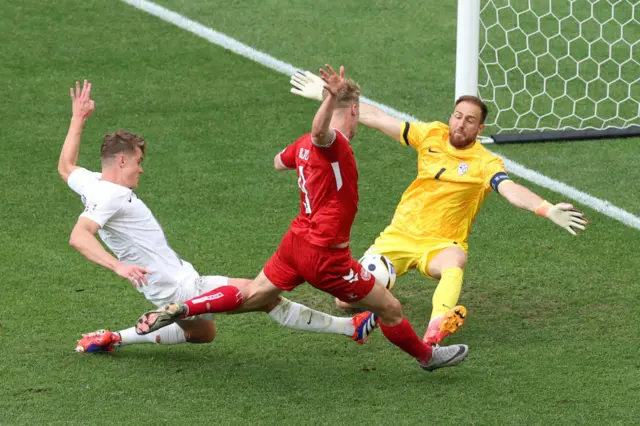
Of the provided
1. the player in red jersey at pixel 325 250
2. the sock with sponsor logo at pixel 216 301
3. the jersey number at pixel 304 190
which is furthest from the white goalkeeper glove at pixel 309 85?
the sock with sponsor logo at pixel 216 301

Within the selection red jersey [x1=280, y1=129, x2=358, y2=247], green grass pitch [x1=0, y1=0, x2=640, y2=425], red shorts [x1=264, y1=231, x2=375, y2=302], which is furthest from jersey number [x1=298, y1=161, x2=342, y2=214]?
green grass pitch [x1=0, y1=0, x2=640, y2=425]

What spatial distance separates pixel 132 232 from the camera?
617 cm

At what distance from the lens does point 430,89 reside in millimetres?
10875

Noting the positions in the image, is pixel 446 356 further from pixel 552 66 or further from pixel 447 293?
pixel 552 66

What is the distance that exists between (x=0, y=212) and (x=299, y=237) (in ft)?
11.2

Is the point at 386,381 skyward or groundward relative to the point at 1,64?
groundward

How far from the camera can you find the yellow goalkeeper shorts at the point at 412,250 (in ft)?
23.0

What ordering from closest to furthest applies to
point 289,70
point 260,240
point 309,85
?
point 309,85 → point 260,240 → point 289,70

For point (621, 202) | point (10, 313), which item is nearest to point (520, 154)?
point (621, 202)

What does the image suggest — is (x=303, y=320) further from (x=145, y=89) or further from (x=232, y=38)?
(x=232, y=38)

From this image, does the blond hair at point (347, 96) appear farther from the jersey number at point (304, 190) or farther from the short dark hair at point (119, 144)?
the short dark hair at point (119, 144)

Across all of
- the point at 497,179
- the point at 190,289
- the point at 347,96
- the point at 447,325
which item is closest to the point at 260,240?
the point at 190,289

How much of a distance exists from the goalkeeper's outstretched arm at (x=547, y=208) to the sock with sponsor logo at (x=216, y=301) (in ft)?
5.19

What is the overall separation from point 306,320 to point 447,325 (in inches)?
29.9
